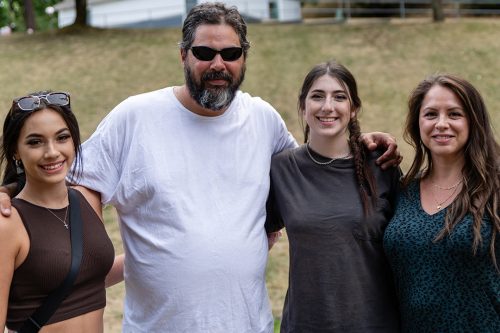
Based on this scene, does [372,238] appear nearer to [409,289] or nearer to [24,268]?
[409,289]

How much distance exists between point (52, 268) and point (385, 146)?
1.94 meters

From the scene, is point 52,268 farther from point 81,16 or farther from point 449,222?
point 81,16

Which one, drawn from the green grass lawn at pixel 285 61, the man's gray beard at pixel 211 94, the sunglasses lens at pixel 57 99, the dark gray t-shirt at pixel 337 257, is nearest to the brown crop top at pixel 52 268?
the sunglasses lens at pixel 57 99

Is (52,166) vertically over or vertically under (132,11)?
over

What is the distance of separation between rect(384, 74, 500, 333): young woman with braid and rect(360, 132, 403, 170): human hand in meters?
0.14

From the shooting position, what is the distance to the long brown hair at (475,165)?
122 inches

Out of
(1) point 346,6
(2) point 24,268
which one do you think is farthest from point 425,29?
(2) point 24,268

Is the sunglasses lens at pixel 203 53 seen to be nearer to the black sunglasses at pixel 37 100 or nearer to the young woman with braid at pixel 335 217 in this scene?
the young woman with braid at pixel 335 217

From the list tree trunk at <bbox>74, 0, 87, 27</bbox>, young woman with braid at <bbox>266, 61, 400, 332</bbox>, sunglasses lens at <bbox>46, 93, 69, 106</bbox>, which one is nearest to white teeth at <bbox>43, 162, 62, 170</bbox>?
sunglasses lens at <bbox>46, 93, 69, 106</bbox>

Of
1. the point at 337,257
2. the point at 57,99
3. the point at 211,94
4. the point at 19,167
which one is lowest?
the point at 337,257

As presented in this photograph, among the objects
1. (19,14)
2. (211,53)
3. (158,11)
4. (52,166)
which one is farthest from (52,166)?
(19,14)

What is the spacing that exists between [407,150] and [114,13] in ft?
80.5

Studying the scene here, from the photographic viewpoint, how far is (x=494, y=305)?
3064 mm

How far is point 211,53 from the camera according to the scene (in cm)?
343
